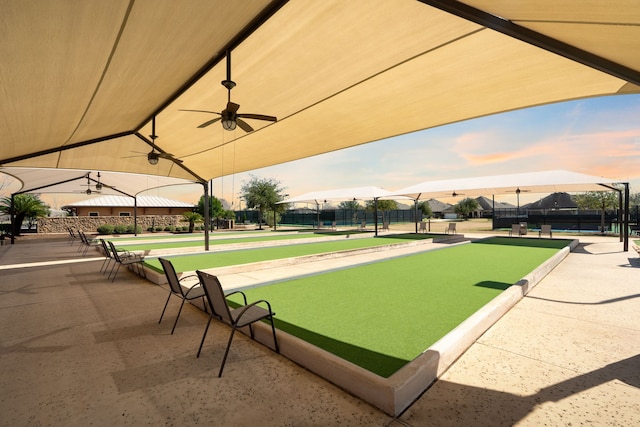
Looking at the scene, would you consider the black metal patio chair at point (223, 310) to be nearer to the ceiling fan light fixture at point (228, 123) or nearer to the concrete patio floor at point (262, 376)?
the concrete patio floor at point (262, 376)

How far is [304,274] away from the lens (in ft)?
23.5

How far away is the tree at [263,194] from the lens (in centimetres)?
3206

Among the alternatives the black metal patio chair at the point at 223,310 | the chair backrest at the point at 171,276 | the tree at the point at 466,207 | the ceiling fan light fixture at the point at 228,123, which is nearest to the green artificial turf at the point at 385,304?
the black metal patio chair at the point at 223,310

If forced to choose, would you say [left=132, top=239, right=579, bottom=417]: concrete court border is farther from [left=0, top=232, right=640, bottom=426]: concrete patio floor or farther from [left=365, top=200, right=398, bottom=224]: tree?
[left=365, top=200, right=398, bottom=224]: tree

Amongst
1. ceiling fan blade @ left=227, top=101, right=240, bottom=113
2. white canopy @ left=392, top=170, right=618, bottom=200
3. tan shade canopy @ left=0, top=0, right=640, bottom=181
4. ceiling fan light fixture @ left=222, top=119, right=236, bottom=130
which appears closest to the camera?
tan shade canopy @ left=0, top=0, right=640, bottom=181

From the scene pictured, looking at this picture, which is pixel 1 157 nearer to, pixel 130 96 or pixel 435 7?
pixel 130 96

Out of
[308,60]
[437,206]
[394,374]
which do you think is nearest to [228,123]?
[308,60]

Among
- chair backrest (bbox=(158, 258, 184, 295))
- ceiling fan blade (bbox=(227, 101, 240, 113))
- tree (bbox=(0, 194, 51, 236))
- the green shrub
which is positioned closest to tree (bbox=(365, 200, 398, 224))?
the green shrub

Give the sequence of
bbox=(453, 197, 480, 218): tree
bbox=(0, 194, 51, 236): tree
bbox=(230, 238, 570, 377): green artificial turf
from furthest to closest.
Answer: bbox=(453, 197, 480, 218): tree
bbox=(0, 194, 51, 236): tree
bbox=(230, 238, 570, 377): green artificial turf

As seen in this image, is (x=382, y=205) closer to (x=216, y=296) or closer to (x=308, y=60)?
(x=308, y=60)

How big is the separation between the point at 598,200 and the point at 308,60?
37.6m

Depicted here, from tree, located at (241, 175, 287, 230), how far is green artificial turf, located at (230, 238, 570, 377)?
2454 centimetres

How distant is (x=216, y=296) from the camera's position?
325 centimetres

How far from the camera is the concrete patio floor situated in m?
2.36
